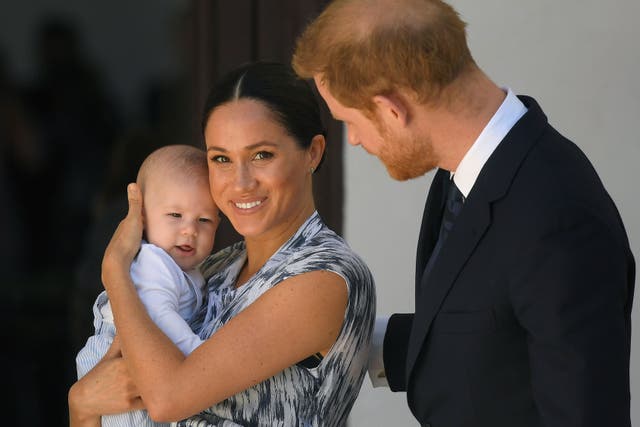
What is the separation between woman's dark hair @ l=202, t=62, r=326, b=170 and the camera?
2.40 m

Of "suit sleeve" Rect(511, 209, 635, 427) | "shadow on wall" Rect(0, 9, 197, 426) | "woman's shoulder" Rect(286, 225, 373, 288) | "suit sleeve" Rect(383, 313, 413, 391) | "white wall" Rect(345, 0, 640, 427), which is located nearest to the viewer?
"suit sleeve" Rect(511, 209, 635, 427)

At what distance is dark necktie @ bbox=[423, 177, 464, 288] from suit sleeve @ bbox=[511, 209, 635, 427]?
11.8 inches

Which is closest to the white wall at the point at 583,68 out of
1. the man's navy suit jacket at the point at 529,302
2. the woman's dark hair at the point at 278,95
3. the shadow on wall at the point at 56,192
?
the shadow on wall at the point at 56,192

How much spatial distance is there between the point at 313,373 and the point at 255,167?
47 cm

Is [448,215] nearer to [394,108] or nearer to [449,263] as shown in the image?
[449,263]

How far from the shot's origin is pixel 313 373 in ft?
7.51

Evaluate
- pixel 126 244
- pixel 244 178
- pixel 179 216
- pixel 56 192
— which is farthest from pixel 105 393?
pixel 56 192

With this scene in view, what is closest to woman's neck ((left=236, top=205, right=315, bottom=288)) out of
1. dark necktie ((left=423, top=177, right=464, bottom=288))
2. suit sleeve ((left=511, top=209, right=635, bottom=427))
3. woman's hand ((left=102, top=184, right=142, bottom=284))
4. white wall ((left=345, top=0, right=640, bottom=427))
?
woman's hand ((left=102, top=184, right=142, bottom=284))

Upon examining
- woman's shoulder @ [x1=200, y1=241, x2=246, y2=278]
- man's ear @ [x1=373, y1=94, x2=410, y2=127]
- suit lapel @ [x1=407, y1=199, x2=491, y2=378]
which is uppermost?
man's ear @ [x1=373, y1=94, x2=410, y2=127]

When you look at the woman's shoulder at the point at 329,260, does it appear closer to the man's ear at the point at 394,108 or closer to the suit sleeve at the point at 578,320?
the man's ear at the point at 394,108

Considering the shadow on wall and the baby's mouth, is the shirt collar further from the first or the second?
the shadow on wall

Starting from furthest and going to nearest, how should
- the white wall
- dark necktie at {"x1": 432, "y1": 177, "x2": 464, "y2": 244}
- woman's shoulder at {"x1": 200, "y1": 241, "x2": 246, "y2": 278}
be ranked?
the white wall
woman's shoulder at {"x1": 200, "y1": 241, "x2": 246, "y2": 278}
dark necktie at {"x1": 432, "y1": 177, "x2": 464, "y2": 244}

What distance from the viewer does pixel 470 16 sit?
3633 mm

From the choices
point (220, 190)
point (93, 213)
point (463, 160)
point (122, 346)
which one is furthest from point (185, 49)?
point (463, 160)
